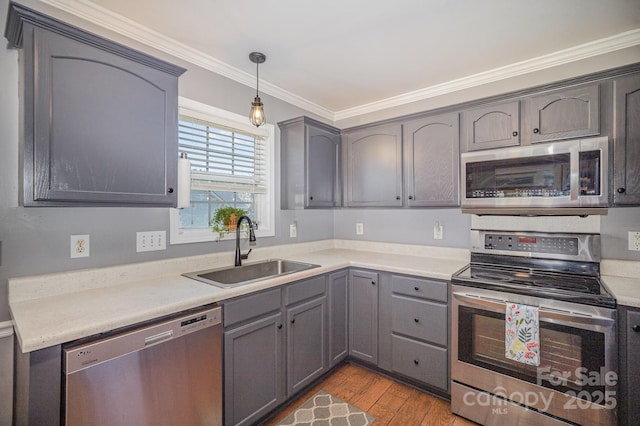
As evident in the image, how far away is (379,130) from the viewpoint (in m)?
2.79

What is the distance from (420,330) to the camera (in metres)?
2.21

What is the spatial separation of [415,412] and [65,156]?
2471mm

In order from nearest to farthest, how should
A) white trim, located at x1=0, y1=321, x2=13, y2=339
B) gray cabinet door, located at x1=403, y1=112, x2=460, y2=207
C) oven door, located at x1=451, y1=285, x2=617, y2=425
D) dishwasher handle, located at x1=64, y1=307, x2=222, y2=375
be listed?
dishwasher handle, located at x1=64, y1=307, x2=222, y2=375
white trim, located at x1=0, y1=321, x2=13, y2=339
oven door, located at x1=451, y1=285, x2=617, y2=425
gray cabinet door, located at x1=403, y1=112, x2=460, y2=207

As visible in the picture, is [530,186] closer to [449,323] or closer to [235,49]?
[449,323]

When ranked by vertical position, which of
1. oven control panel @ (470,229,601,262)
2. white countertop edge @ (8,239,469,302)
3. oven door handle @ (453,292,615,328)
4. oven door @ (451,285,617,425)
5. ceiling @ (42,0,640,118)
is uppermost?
ceiling @ (42,0,640,118)

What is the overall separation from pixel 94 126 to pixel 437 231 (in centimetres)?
259

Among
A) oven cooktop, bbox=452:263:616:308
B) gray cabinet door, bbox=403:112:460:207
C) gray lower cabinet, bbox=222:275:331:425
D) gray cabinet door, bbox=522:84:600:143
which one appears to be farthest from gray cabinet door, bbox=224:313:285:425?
gray cabinet door, bbox=522:84:600:143

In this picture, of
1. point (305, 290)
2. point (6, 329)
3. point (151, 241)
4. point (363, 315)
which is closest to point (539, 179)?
point (363, 315)

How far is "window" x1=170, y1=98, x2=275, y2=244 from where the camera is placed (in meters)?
2.20

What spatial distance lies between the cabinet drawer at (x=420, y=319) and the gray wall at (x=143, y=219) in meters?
0.76

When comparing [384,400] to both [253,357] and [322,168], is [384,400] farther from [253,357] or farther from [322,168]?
[322,168]

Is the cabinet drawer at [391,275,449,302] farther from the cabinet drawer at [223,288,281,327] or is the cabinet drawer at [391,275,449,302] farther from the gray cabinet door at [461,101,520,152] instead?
the gray cabinet door at [461,101,520,152]

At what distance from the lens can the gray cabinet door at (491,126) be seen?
211 centimetres

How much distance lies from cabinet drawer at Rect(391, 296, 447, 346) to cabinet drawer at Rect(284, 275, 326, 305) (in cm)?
57
